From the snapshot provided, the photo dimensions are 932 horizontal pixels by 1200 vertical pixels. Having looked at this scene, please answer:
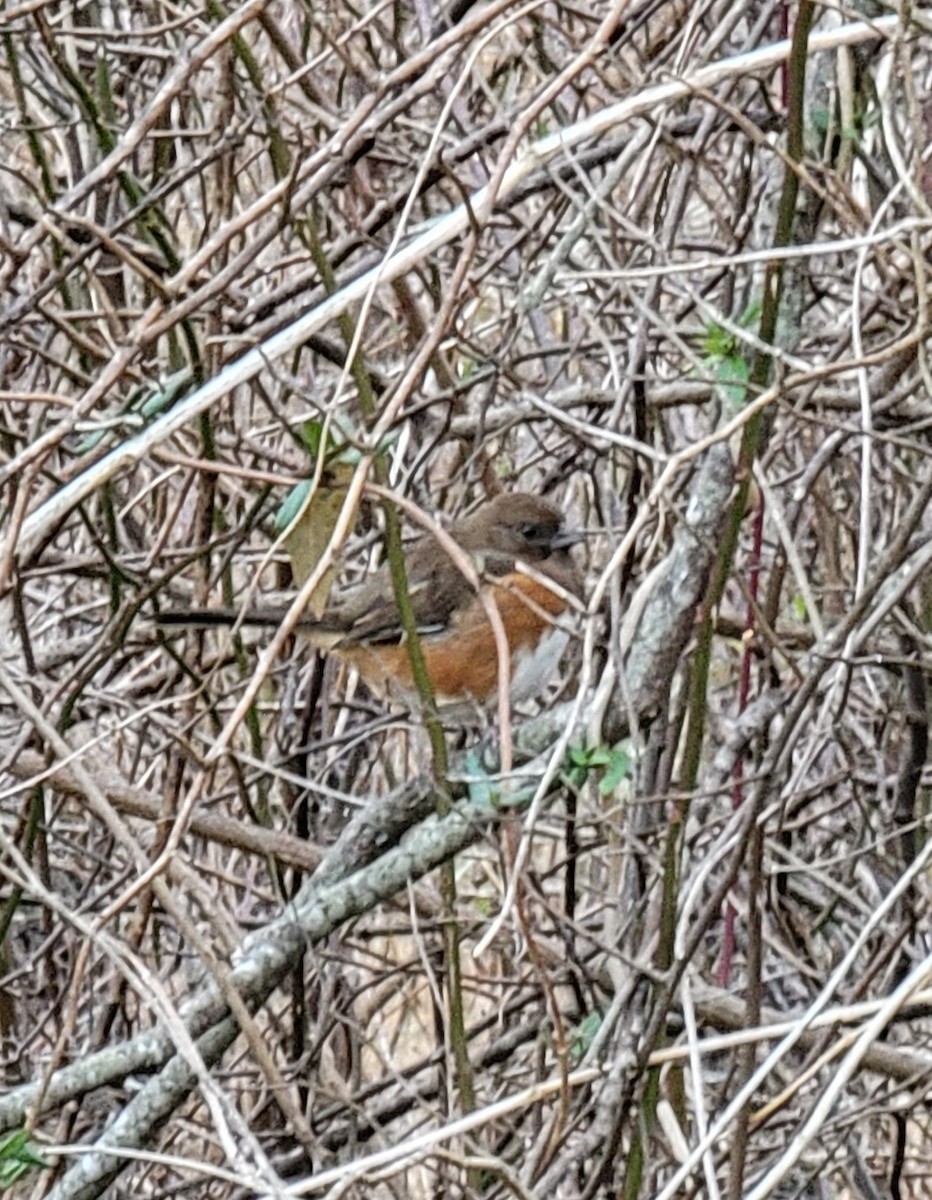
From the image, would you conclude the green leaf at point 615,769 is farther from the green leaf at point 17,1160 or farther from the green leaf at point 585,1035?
the green leaf at point 17,1160

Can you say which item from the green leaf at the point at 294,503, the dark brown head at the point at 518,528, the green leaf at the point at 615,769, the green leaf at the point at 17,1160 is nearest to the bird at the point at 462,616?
the dark brown head at the point at 518,528

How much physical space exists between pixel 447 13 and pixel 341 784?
4.85ft

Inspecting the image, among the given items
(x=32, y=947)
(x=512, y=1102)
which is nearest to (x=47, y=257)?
(x=32, y=947)

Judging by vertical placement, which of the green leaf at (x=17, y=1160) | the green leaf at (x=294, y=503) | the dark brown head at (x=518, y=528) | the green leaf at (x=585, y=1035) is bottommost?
the green leaf at (x=585, y=1035)

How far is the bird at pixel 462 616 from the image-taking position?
3.52m

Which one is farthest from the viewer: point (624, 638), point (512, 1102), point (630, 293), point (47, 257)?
point (47, 257)

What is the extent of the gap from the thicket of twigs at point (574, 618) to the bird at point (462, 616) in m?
0.10

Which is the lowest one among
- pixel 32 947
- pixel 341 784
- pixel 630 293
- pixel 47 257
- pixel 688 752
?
pixel 32 947

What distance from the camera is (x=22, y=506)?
227 cm

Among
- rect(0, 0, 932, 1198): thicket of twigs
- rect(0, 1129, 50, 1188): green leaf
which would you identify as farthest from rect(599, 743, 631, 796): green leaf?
rect(0, 1129, 50, 1188): green leaf

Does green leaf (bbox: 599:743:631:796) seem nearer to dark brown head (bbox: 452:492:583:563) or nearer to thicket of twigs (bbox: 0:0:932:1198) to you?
thicket of twigs (bbox: 0:0:932:1198)

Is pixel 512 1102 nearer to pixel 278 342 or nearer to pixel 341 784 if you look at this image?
pixel 278 342

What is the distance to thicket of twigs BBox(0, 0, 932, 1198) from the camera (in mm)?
2219

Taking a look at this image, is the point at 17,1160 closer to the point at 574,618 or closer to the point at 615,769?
the point at 615,769
